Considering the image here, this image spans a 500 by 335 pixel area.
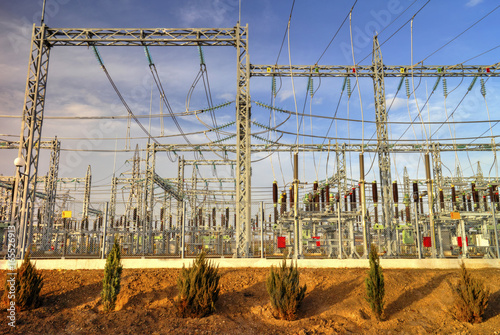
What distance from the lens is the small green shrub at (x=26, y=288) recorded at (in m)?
10.6

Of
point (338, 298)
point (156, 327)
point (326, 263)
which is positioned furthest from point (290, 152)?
point (156, 327)

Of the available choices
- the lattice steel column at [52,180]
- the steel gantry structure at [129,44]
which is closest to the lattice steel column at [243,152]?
the steel gantry structure at [129,44]

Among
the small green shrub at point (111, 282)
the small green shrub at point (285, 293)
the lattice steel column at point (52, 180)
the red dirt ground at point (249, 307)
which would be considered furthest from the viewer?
the lattice steel column at point (52, 180)

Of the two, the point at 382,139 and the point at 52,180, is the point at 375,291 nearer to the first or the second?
the point at 382,139

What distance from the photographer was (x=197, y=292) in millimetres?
10500

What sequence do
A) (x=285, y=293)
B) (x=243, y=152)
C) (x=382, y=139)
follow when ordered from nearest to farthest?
(x=285, y=293) < (x=243, y=152) < (x=382, y=139)

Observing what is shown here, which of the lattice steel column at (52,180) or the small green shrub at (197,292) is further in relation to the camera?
the lattice steel column at (52,180)

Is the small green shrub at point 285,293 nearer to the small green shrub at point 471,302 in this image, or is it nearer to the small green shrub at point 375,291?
the small green shrub at point 375,291

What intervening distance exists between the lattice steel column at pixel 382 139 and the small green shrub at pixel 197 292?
412 inches

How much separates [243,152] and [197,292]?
23.4ft

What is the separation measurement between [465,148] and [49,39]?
27688mm

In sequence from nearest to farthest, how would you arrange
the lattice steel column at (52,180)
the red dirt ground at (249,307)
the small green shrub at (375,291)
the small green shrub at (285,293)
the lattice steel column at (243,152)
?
the red dirt ground at (249,307), the small green shrub at (285,293), the small green shrub at (375,291), the lattice steel column at (243,152), the lattice steel column at (52,180)

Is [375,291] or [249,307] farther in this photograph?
[249,307]

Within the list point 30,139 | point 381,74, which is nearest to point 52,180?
point 30,139
